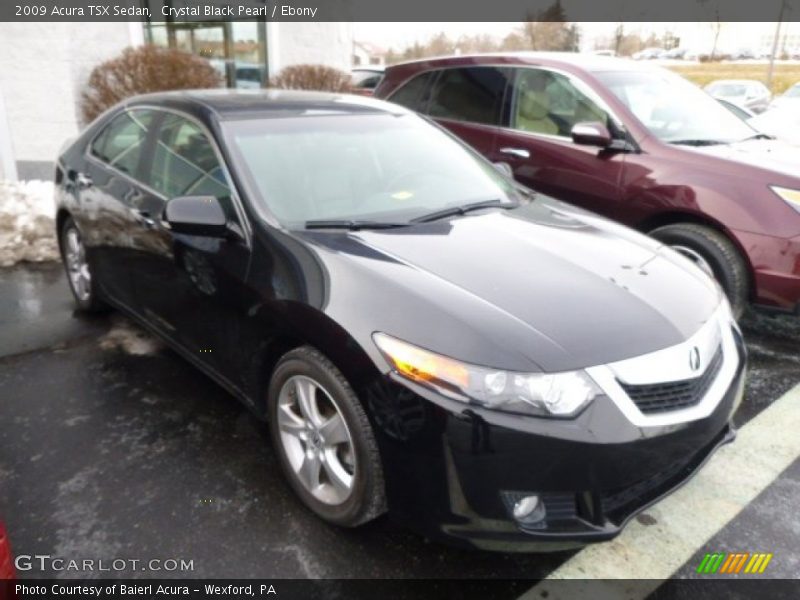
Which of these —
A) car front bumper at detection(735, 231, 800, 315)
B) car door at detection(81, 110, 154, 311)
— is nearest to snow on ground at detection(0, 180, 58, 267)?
car door at detection(81, 110, 154, 311)

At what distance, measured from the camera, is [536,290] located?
228 cm

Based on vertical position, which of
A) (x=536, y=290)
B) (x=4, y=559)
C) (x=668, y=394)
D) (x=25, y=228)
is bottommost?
(x=25, y=228)

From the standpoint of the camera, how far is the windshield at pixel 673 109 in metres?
4.60

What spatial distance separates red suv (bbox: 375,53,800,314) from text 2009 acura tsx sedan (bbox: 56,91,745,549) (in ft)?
4.04

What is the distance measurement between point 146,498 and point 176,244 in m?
1.15

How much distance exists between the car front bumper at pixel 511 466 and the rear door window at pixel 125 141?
7.63 ft

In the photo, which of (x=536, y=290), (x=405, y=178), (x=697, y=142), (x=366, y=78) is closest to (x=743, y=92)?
(x=366, y=78)

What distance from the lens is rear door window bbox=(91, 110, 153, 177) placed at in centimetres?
357

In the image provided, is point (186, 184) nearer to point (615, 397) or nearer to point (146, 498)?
point (146, 498)

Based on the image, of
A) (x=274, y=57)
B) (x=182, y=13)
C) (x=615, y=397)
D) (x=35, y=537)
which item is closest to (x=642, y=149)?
(x=615, y=397)

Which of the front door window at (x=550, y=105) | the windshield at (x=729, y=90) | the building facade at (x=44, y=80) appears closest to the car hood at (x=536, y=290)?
the front door window at (x=550, y=105)

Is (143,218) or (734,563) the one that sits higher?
(143,218)

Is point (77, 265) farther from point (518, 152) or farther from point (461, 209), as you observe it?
point (518, 152)

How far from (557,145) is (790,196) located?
5.37 ft
